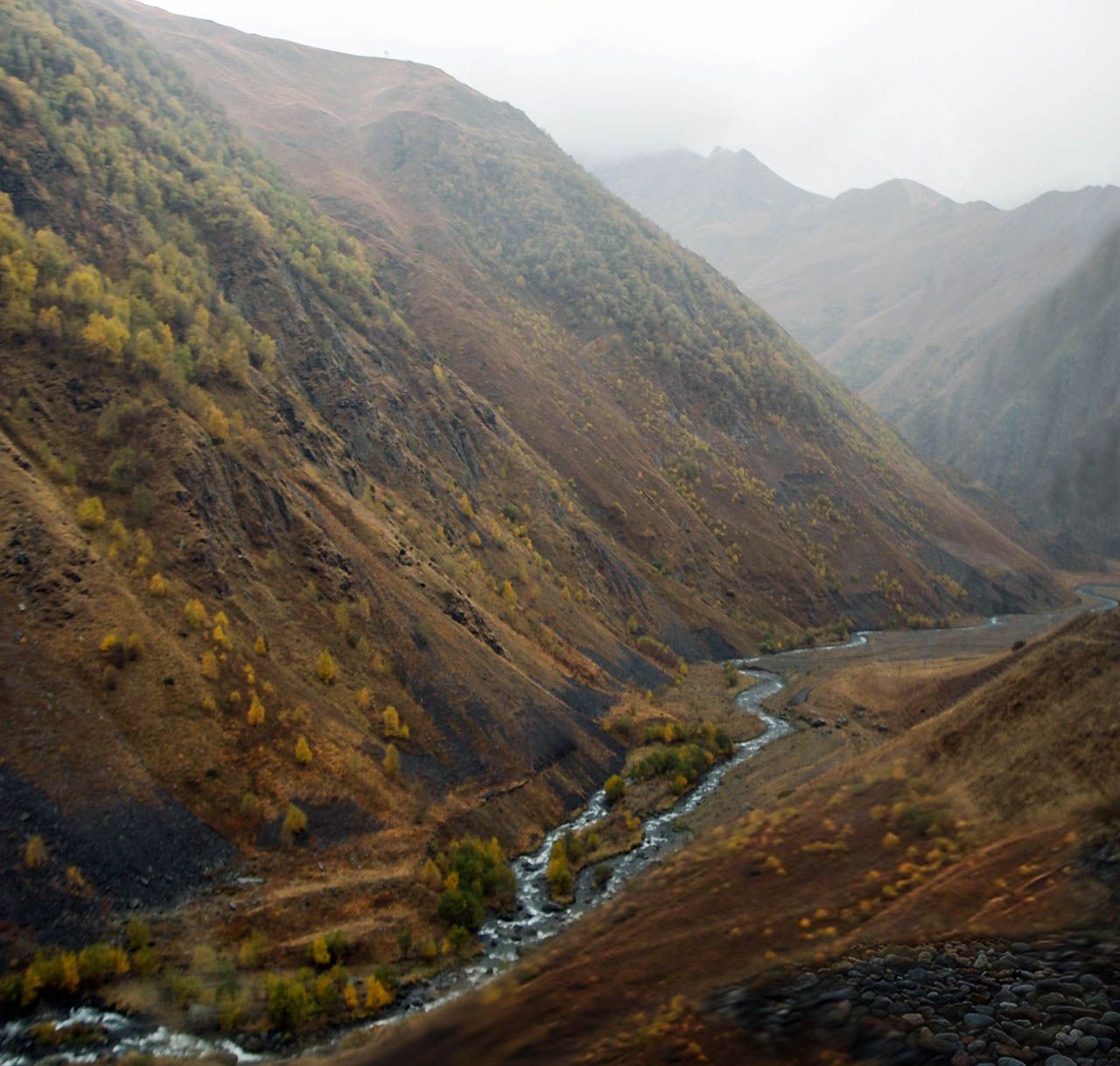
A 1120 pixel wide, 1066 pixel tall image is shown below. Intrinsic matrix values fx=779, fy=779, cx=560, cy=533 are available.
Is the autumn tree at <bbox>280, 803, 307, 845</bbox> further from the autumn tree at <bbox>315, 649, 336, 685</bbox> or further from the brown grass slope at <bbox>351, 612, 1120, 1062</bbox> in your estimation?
the brown grass slope at <bbox>351, 612, 1120, 1062</bbox>

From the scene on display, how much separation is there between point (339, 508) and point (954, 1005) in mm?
38398

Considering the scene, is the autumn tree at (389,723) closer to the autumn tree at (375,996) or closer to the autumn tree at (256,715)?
the autumn tree at (256,715)

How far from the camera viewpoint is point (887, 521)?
9506cm

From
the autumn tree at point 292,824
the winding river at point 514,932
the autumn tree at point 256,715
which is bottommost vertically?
the winding river at point 514,932

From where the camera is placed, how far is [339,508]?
143 feet

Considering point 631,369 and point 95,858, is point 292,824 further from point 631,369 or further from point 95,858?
point 631,369

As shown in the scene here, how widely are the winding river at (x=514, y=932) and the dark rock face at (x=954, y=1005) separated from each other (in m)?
13.9

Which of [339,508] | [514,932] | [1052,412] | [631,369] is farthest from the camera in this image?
[1052,412]

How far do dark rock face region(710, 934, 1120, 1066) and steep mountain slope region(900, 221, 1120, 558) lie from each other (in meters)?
138

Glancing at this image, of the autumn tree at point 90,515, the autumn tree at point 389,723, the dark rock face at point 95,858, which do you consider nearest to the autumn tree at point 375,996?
the dark rock face at point 95,858

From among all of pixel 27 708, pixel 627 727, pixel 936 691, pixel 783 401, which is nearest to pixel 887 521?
pixel 783 401

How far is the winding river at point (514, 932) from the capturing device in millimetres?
18828

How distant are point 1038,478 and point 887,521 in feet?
235

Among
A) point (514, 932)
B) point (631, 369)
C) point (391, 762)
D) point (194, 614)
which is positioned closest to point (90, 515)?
point (194, 614)
